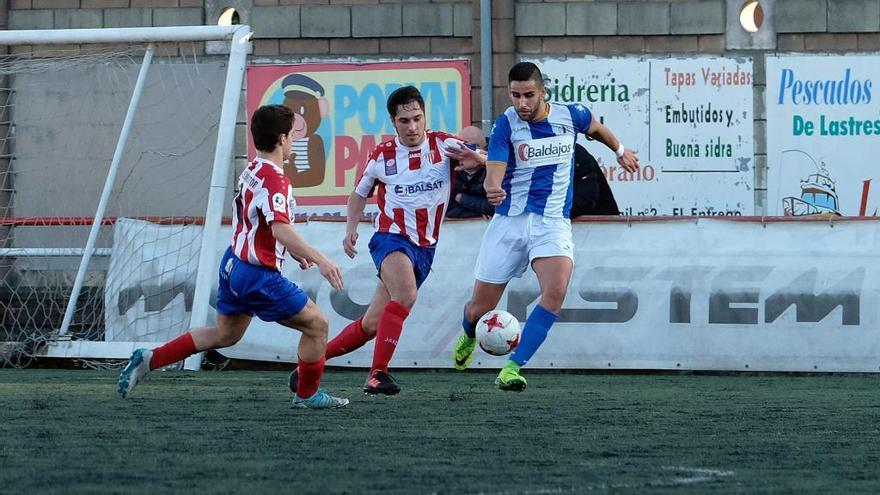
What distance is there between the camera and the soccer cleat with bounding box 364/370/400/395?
309 inches

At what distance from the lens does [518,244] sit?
8414mm

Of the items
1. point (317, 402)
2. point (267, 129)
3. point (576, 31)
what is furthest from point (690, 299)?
point (267, 129)

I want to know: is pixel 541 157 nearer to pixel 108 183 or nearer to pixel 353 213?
pixel 353 213

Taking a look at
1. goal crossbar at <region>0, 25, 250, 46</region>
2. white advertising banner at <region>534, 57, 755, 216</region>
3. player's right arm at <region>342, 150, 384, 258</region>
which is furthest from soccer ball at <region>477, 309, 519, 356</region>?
white advertising banner at <region>534, 57, 755, 216</region>

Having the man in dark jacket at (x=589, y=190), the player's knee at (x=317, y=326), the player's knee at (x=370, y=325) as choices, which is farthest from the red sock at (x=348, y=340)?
the man in dark jacket at (x=589, y=190)

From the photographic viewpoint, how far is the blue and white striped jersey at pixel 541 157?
8328 millimetres

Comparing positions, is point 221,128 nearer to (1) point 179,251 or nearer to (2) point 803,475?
(1) point 179,251

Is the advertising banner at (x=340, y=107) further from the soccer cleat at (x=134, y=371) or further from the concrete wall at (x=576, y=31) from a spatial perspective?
→ the soccer cleat at (x=134, y=371)

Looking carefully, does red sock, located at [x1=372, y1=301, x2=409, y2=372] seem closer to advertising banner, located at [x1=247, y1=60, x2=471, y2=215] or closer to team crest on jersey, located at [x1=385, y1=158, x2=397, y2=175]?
team crest on jersey, located at [x1=385, y1=158, x2=397, y2=175]

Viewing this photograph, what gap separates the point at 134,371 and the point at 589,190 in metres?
5.04

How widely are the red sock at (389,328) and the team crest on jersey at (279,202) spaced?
4.68 ft

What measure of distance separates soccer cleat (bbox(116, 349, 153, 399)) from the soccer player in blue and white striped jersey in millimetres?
1952

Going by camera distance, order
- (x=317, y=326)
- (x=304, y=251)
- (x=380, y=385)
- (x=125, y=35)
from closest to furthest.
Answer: (x=304, y=251) < (x=317, y=326) < (x=380, y=385) < (x=125, y=35)

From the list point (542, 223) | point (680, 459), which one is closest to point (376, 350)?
point (542, 223)
